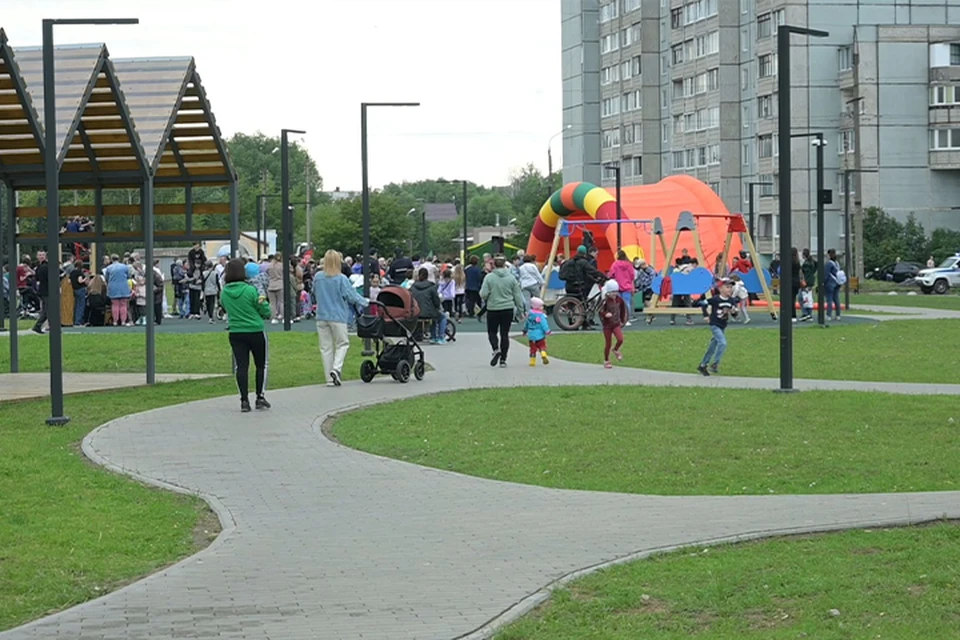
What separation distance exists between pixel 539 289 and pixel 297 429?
22.8m

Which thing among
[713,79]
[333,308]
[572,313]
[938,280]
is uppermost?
[713,79]

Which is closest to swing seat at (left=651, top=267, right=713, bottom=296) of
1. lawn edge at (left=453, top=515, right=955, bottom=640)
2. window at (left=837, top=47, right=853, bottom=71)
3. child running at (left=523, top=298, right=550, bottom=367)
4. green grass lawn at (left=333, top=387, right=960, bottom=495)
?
child running at (left=523, top=298, right=550, bottom=367)

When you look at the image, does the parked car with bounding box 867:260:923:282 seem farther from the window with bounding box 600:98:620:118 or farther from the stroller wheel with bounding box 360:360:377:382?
the stroller wheel with bounding box 360:360:377:382

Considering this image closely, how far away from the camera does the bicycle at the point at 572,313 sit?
3691 centimetres

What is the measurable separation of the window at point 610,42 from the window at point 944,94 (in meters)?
29.4

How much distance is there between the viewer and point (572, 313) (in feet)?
121

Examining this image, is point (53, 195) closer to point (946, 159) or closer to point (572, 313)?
point (572, 313)

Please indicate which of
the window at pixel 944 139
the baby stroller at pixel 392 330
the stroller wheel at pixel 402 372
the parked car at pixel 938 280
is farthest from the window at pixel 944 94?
the stroller wheel at pixel 402 372

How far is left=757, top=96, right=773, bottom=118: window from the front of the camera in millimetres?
96500

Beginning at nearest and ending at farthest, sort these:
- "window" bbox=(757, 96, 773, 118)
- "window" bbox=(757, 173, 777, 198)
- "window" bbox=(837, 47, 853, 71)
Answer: "window" bbox=(837, 47, 853, 71)
"window" bbox=(757, 173, 777, 198)
"window" bbox=(757, 96, 773, 118)

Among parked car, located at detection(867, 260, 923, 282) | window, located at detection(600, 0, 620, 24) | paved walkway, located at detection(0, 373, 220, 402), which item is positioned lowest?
paved walkway, located at detection(0, 373, 220, 402)

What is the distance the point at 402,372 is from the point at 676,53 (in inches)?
3485

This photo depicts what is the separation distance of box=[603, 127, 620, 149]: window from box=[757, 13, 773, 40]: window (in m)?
20.1

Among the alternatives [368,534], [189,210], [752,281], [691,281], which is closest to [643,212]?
[752,281]
